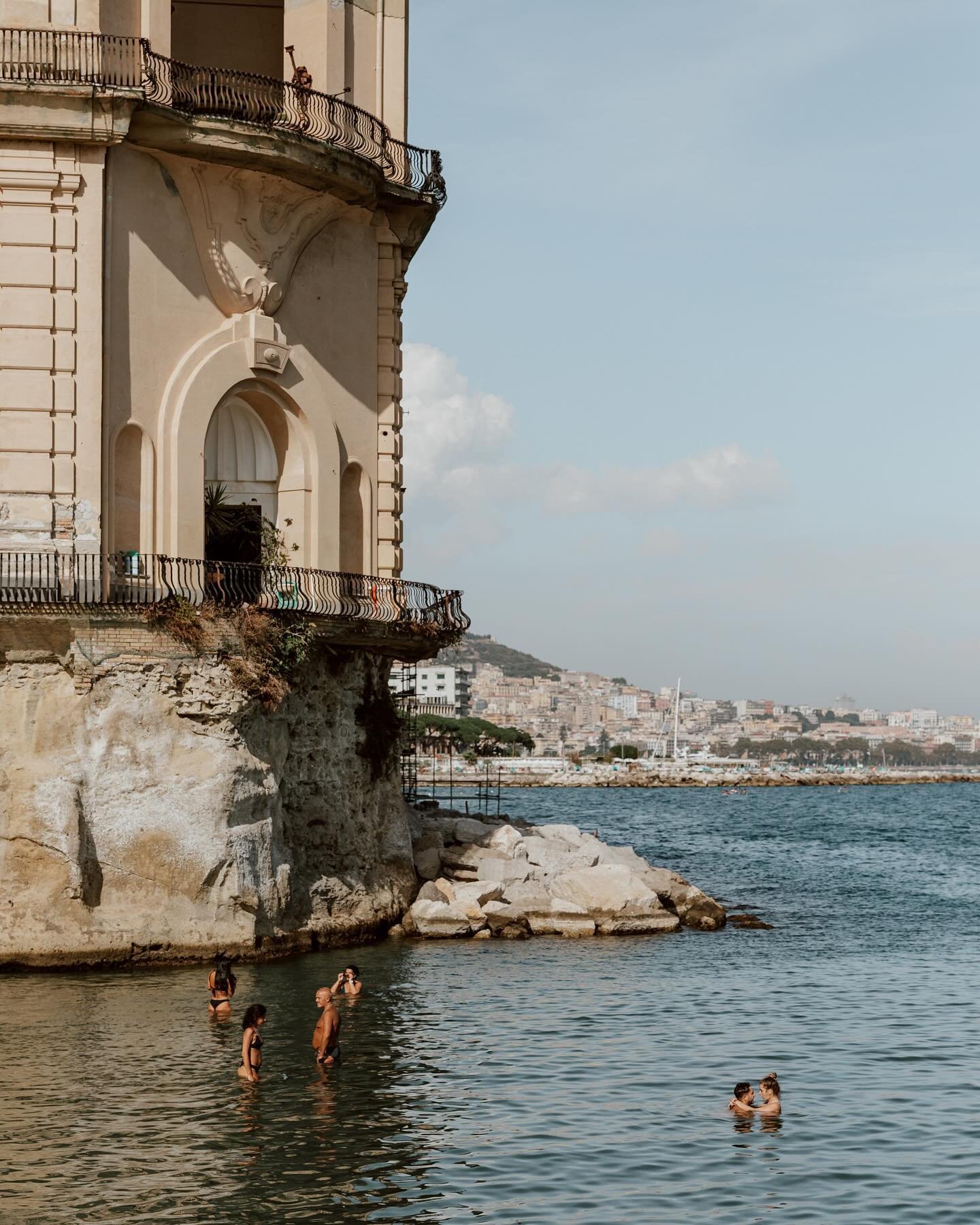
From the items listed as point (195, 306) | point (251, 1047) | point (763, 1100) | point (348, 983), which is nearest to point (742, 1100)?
point (763, 1100)

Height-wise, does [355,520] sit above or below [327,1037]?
above

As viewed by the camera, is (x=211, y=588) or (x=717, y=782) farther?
(x=717, y=782)

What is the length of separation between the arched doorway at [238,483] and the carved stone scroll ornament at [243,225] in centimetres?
203

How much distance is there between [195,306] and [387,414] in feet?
15.0

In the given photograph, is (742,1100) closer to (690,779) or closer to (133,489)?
(133,489)

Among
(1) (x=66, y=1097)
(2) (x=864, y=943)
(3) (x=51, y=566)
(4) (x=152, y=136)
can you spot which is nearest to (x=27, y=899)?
(3) (x=51, y=566)

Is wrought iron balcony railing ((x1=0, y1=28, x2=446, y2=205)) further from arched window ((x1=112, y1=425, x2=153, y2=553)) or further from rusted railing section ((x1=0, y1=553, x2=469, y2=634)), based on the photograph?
rusted railing section ((x1=0, y1=553, x2=469, y2=634))

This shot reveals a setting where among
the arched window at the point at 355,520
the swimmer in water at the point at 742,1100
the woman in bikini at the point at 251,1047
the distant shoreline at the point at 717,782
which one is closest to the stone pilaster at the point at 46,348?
the arched window at the point at 355,520

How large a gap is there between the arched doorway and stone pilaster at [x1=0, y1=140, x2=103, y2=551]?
11.6 ft

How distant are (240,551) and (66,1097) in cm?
1277

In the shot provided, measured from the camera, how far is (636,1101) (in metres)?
18.9

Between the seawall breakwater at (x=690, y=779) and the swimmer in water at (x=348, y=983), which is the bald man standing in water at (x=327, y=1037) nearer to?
the swimmer in water at (x=348, y=983)

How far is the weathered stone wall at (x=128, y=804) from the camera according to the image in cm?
2400

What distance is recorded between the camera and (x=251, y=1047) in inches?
744
